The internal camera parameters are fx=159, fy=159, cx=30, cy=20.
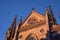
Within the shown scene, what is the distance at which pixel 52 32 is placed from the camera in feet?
74.2

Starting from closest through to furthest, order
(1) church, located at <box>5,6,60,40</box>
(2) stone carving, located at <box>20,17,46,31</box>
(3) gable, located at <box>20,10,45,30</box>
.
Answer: (1) church, located at <box>5,6,60,40</box> → (2) stone carving, located at <box>20,17,46,31</box> → (3) gable, located at <box>20,10,45,30</box>

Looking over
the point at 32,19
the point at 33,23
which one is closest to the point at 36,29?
the point at 33,23

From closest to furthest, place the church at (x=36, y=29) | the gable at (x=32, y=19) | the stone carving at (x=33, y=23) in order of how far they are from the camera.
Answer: the church at (x=36, y=29) < the stone carving at (x=33, y=23) < the gable at (x=32, y=19)

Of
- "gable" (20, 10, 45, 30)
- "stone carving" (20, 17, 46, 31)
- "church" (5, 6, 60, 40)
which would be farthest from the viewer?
"gable" (20, 10, 45, 30)

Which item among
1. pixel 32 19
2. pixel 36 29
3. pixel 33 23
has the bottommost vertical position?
pixel 36 29

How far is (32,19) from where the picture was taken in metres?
27.4

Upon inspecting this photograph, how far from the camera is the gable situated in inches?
1028

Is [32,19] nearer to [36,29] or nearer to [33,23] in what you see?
[33,23]

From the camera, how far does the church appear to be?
22.6 m

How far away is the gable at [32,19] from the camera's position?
26108 millimetres

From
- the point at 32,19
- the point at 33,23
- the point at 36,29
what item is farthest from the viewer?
the point at 32,19

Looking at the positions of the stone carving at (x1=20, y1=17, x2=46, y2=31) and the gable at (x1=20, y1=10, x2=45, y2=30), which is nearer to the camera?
the stone carving at (x1=20, y1=17, x2=46, y2=31)

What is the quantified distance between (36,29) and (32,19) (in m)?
3.28

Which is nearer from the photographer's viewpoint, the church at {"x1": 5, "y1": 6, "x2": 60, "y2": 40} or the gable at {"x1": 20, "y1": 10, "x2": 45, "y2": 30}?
the church at {"x1": 5, "y1": 6, "x2": 60, "y2": 40}
